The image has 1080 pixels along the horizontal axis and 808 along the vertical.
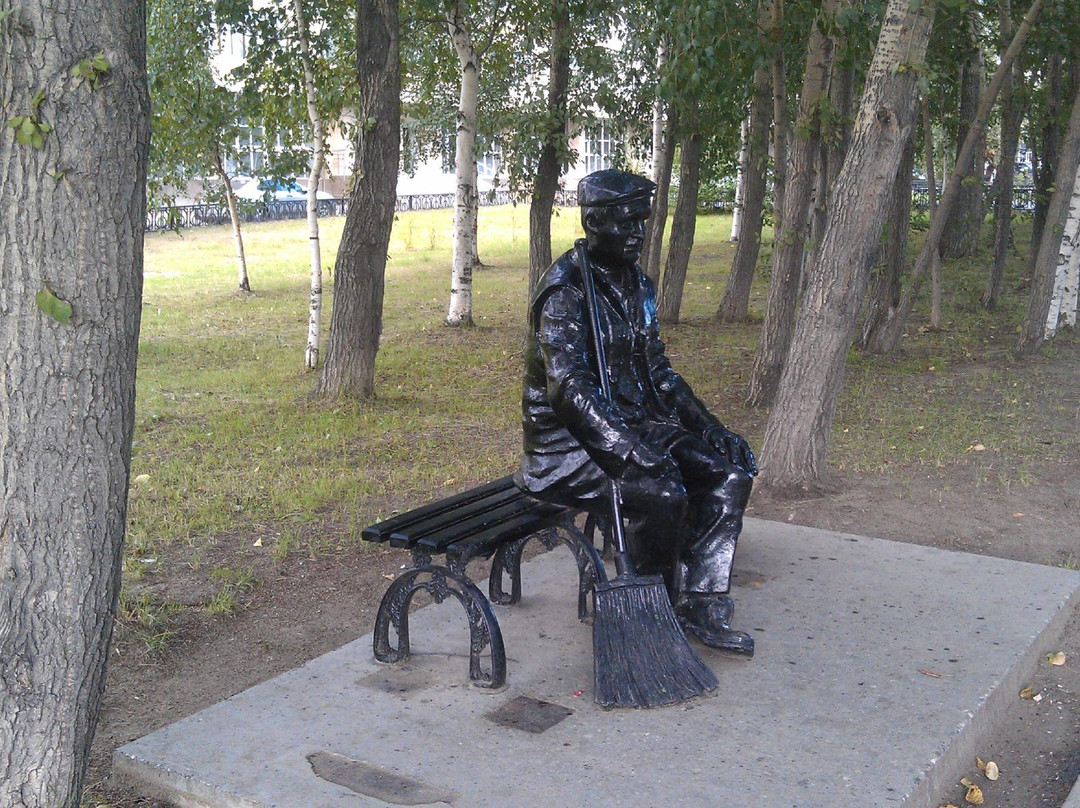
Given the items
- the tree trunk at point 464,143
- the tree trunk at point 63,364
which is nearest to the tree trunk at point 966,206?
the tree trunk at point 464,143

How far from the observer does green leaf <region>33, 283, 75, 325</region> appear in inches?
114

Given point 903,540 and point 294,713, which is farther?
point 903,540

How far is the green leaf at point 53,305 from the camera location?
290 cm

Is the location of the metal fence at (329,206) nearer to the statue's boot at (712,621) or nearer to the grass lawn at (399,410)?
the grass lawn at (399,410)

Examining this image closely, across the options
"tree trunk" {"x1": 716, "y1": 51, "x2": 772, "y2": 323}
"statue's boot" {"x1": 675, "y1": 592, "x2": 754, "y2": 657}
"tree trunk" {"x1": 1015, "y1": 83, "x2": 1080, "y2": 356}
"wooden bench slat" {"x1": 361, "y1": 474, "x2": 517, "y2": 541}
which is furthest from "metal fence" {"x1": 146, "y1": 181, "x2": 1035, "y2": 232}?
"statue's boot" {"x1": 675, "y1": 592, "x2": 754, "y2": 657}

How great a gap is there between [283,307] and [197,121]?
6255 millimetres

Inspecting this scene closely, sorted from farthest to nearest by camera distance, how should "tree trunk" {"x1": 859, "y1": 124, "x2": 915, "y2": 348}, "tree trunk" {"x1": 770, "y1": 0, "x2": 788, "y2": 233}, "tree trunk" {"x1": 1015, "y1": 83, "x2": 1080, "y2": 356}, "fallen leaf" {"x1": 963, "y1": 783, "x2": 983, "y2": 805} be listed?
"tree trunk" {"x1": 859, "y1": 124, "x2": 915, "y2": 348}
"tree trunk" {"x1": 1015, "y1": 83, "x2": 1080, "y2": 356}
"tree trunk" {"x1": 770, "y1": 0, "x2": 788, "y2": 233}
"fallen leaf" {"x1": 963, "y1": 783, "x2": 983, "y2": 805}

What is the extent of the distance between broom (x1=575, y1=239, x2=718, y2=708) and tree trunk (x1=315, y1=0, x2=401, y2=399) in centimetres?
606

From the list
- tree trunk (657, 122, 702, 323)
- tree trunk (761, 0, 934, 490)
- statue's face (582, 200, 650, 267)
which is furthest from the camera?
tree trunk (657, 122, 702, 323)

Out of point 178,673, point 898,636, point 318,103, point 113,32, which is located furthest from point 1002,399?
point 113,32

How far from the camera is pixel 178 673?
480 centimetres

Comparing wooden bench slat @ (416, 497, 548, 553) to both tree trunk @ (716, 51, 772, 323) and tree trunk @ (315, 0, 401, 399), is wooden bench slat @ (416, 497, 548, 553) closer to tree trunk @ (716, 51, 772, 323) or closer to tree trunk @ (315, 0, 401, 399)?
tree trunk @ (315, 0, 401, 399)

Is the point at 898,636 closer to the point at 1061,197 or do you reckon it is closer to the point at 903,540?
the point at 903,540

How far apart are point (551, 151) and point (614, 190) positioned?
9230mm
